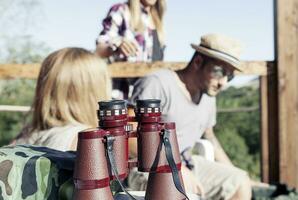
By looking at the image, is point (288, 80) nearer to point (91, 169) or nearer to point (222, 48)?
point (222, 48)

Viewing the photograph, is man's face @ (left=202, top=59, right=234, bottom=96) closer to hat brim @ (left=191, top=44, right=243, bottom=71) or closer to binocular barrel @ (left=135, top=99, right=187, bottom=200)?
hat brim @ (left=191, top=44, right=243, bottom=71)

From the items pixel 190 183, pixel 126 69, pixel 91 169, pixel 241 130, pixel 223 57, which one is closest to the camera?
pixel 91 169

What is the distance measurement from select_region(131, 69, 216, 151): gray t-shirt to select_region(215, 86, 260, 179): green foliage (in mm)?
5934

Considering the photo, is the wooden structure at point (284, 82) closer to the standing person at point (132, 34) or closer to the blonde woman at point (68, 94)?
the standing person at point (132, 34)

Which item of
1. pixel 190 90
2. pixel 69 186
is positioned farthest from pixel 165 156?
pixel 190 90

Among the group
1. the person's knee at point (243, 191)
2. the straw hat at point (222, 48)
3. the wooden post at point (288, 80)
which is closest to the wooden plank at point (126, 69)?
the wooden post at point (288, 80)

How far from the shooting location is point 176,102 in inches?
107

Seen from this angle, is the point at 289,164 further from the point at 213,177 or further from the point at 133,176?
the point at 133,176

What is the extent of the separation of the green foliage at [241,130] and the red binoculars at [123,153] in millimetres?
7526

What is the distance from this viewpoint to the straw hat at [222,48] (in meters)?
2.60

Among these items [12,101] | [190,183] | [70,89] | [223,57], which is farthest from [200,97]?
[12,101]

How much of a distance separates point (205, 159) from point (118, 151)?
188 cm

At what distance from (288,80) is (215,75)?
0.67 meters

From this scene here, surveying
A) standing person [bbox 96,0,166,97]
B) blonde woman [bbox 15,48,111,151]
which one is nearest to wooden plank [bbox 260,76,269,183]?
standing person [bbox 96,0,166,97]
